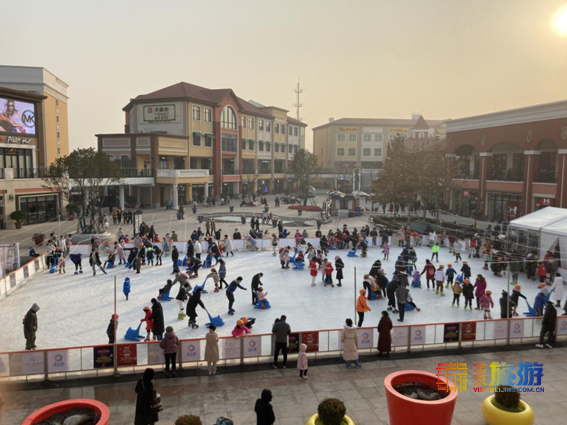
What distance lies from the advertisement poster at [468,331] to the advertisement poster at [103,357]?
30.6ft

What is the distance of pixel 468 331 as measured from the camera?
1283 cm

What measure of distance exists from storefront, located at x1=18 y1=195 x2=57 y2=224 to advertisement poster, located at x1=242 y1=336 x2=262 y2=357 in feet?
112

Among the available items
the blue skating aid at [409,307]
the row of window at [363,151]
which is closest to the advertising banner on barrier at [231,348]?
the blue skating aid at [409,307]

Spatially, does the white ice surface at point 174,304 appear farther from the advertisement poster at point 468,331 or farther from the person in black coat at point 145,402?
the person in black coat at point 145,402

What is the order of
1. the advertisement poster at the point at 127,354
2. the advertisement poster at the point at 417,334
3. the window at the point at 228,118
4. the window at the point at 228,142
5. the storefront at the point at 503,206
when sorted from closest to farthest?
1. the advertisement poster at the point at 127,354
2. the advertisement poster at the point at 417,334
3. the storefront at the point at 503,206
4. the window at the point at 228,118
5. the window at the point at 228,142

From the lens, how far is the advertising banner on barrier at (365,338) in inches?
484

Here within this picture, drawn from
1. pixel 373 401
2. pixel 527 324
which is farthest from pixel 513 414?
pixel 527 324

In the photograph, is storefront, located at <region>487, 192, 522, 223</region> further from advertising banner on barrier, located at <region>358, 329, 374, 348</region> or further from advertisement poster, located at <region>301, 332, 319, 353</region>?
advertisement poster, located at <region>301, 332, 319, 353</region>

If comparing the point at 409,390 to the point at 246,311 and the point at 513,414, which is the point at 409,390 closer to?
the point at 513,414

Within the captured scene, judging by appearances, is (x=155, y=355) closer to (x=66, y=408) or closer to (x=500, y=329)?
(x=66, y=408)

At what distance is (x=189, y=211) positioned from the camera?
2024 inches

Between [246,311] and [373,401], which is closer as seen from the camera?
[373,401]

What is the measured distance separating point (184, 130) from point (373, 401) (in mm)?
52986

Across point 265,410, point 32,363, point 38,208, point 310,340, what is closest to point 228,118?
point 38,208
